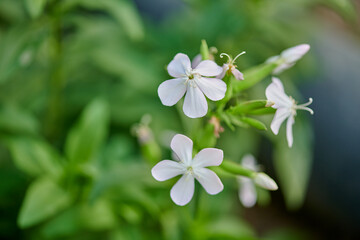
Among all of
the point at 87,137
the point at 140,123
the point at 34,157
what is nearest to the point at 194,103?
the point at 87,137

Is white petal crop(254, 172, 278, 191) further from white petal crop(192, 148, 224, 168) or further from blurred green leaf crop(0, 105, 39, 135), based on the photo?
blurred green leaf crop(0, 105, 39, 135)

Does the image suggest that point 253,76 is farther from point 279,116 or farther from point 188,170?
point 188,170

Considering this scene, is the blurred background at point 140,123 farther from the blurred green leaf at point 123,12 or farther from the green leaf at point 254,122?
the green leaf at point 254,122

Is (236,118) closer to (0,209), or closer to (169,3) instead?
(0,209)

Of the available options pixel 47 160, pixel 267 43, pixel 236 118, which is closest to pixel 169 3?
pixel 267 43

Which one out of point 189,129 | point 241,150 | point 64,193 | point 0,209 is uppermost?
point 189,129
